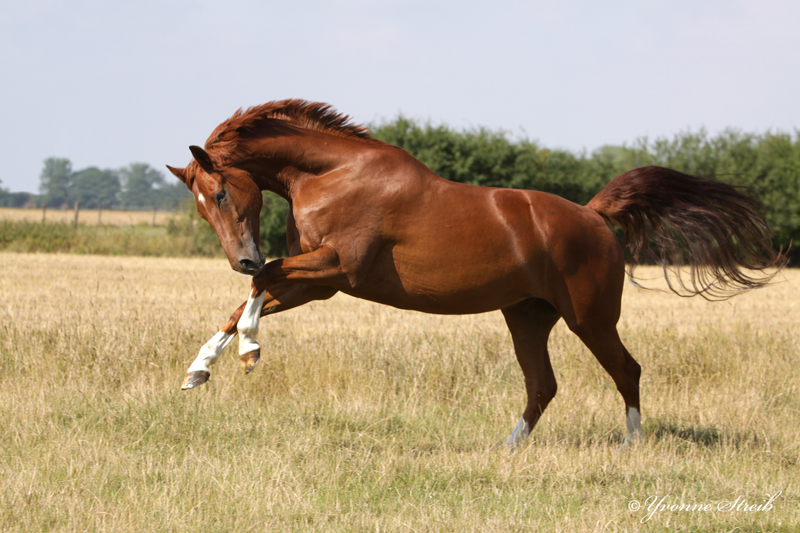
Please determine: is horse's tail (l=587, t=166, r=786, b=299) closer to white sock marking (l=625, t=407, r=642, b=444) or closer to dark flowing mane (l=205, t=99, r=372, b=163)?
white sock marking (l=625, t=407, r=642, b=444)

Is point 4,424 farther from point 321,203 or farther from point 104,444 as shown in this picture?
point 321,203

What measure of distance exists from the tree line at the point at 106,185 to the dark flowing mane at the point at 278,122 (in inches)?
5387

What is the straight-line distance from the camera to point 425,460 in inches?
175

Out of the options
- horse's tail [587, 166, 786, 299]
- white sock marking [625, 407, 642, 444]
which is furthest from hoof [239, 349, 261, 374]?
horse's tail [587, 166, 786, 299]

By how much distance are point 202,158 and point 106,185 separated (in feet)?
548

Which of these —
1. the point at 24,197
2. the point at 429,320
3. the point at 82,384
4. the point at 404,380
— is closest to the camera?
the point at 82,384

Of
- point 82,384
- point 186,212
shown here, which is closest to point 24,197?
point 186,212

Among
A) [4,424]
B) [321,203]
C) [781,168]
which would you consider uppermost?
[781,168]

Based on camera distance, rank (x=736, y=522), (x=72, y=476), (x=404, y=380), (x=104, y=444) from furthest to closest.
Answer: (x=404, y=380), (x=104, y=444), (x=72, y=476), (x=736, y=522)

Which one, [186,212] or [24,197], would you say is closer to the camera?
[186,212]

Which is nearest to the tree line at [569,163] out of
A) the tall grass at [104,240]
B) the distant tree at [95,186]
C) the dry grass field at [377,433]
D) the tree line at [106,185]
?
the tall grass at [104,240]

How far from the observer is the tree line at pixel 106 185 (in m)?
146

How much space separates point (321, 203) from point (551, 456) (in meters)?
2.27

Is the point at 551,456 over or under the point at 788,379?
under
